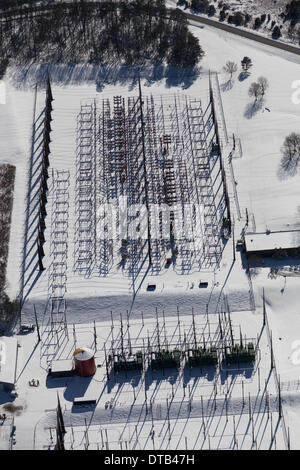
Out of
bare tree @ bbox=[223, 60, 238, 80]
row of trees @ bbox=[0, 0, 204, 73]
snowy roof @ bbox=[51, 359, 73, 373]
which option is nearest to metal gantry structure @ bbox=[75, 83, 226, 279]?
bare tree @ bbox=[223, 60, 238, 80]

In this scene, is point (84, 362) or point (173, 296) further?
point (173, 296)

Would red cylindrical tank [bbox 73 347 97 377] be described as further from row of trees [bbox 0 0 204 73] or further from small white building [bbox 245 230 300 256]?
row of trees [bbox 0 0 204 73]

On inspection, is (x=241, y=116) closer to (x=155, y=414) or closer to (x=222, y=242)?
(x=222, y=242)

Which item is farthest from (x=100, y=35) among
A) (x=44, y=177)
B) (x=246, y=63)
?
(x=44, y=177)

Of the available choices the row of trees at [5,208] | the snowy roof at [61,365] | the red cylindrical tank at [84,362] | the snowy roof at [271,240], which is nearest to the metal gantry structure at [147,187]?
the snowy roof at [271,240]

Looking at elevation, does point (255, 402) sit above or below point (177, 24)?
below

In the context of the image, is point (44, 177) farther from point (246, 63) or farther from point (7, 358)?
point (246, 63)

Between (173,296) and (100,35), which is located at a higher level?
(100,35)
